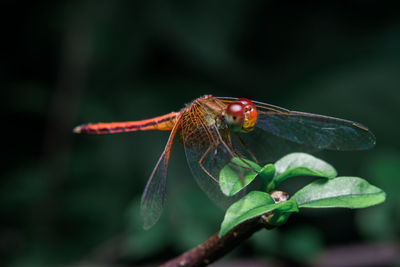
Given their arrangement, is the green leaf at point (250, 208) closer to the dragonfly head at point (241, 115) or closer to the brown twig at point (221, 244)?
the brown twig at point (221, 244)

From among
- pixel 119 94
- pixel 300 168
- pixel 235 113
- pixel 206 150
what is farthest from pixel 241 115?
pixel 119 94

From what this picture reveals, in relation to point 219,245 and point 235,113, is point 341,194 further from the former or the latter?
point 235,113

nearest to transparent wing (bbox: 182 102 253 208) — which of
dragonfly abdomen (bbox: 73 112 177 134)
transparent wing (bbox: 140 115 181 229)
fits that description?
transparent wing (bbox: 140 115 181 229)

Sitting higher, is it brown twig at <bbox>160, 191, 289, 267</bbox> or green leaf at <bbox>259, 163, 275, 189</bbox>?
green leaf at <bbox>259, 163, 275, 189</bbox>

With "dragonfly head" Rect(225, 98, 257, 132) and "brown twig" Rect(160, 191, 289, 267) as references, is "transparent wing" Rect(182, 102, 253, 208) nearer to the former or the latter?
"dragonfly head" Rect(225, 98, 257, 132)

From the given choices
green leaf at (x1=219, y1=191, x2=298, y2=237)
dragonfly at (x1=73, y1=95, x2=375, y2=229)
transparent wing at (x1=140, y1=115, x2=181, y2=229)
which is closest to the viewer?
green leaf at (x1=219, y1=191, x2=298, y2=237)

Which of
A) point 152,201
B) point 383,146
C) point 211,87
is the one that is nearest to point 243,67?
point 211,87

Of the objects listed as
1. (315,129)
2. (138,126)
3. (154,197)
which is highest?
(315,129)
